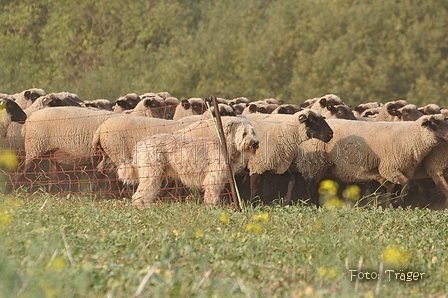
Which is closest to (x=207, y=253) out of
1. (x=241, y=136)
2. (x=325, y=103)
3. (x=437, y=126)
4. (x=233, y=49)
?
(x=241, y=136)

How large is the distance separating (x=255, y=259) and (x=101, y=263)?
47.3 inches

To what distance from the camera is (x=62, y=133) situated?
15.2 metres

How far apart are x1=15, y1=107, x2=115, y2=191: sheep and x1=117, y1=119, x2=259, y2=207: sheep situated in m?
3.49

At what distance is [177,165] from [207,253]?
4596mm

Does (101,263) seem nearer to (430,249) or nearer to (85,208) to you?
(430,249)

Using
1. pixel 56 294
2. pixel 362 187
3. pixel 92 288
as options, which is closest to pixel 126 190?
pixel 362 187

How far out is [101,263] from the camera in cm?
648

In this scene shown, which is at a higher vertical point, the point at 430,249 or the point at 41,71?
the point at 430,249

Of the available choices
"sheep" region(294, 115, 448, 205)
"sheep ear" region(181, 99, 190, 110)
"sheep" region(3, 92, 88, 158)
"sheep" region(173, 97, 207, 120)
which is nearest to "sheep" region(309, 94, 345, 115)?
"sheep" region(173, 97, 207, 120)

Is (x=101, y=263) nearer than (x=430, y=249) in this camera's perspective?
Yes

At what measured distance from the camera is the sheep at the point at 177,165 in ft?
37.2

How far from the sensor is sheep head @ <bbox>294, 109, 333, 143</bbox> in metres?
14.1

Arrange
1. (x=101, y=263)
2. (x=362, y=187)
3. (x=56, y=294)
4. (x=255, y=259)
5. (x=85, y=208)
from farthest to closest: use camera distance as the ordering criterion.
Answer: (x=362, y=187)
(x=85, y=208)
(x=255, y=259)
(x=101, y=263)
(x=56, y=294)

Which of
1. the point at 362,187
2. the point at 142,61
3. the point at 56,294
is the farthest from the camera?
the point at 142,61
